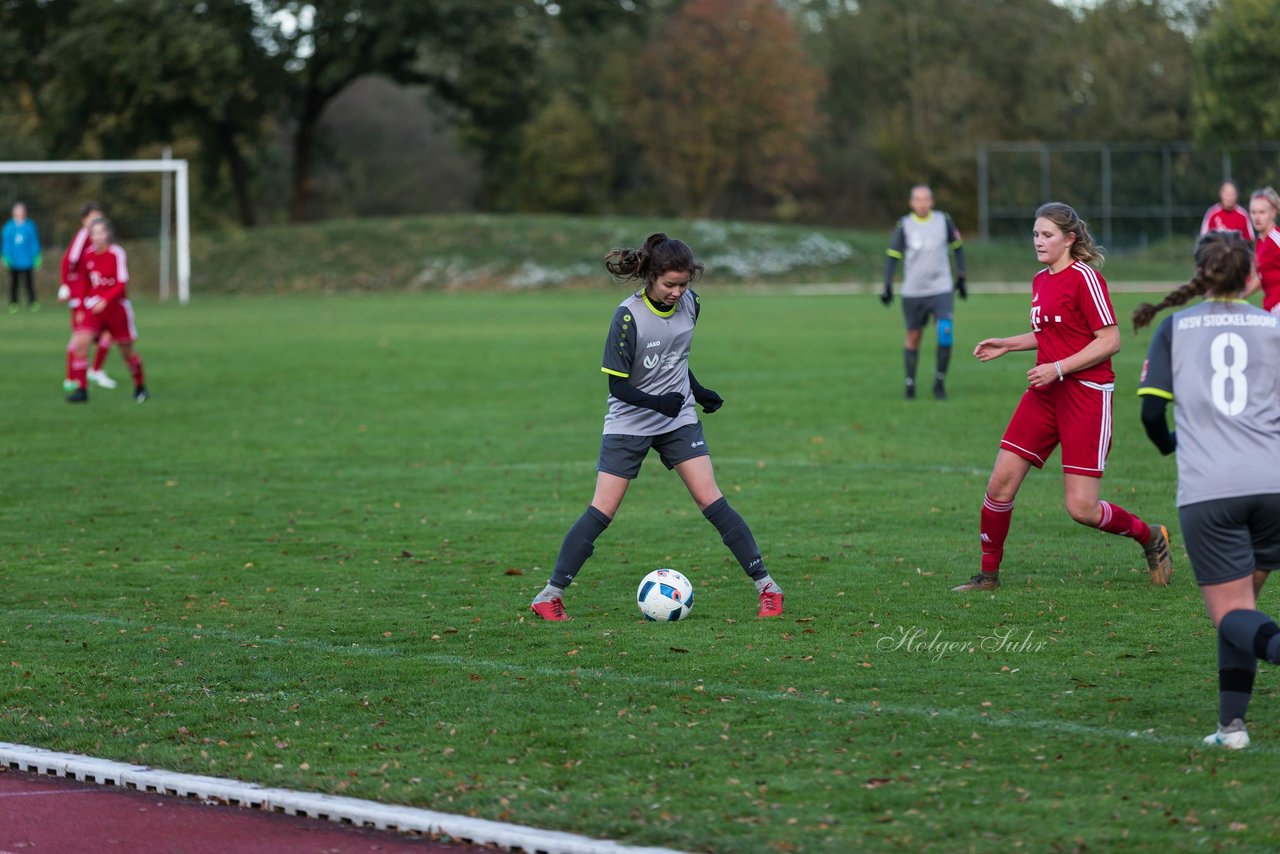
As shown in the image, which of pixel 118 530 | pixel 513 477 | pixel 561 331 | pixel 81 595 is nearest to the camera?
pixel 81 595

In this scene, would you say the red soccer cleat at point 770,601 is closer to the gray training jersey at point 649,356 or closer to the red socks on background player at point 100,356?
the gray training jersey at point 649,356

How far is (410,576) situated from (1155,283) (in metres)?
34.4

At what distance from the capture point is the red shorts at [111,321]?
17.7 m

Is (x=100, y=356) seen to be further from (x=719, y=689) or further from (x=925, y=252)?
(x=719, y=689)

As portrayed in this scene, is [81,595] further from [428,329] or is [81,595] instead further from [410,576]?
[428,329]

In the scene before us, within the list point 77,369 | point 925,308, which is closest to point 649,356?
point 925,308

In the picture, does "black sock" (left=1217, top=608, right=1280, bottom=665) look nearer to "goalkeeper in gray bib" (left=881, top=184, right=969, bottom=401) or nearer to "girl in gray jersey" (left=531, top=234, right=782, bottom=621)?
"girl in gray jersey" (left=531, top=234, right=782, bottom=621)

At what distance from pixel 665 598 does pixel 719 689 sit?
124 centimetres

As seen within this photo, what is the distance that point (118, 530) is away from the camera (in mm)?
10188

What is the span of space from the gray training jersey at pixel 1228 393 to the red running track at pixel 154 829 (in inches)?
100

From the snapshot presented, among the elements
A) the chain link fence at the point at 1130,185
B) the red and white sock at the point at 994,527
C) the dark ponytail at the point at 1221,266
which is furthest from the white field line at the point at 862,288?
the dark ponytail at the point at 1221,266

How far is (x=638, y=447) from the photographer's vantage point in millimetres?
7148

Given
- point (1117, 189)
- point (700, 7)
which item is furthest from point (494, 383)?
point (700, 7)

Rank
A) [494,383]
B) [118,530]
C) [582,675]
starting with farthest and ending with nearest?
[494,383], [118,530], [582,675]
